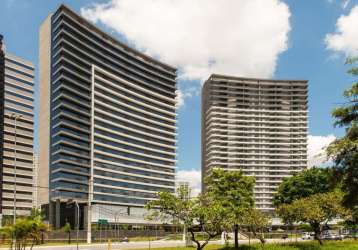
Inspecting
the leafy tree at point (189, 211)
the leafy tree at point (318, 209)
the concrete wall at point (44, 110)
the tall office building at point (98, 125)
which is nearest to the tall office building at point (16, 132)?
the concrete wall at point (44, 110)

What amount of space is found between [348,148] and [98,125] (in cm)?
13630

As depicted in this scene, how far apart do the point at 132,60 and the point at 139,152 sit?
1425 inches

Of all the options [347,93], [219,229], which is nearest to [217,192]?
[219,229]

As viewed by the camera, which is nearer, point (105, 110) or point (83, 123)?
point (83, 123)

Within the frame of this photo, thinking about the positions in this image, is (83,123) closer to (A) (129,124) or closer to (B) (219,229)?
(A) (129,124)

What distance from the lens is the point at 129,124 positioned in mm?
167500

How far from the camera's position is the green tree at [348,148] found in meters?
20.8

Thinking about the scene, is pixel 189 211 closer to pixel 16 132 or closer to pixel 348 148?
pixel 348 148

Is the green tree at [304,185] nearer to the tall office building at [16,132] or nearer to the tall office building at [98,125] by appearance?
the tall office building at [98,125]

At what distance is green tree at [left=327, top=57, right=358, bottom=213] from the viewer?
68.1 feet

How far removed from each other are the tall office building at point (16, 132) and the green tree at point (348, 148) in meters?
139

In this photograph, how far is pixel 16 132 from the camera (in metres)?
150

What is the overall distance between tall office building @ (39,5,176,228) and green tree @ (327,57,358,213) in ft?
399

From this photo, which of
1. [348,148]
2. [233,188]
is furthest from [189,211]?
[233,188]
